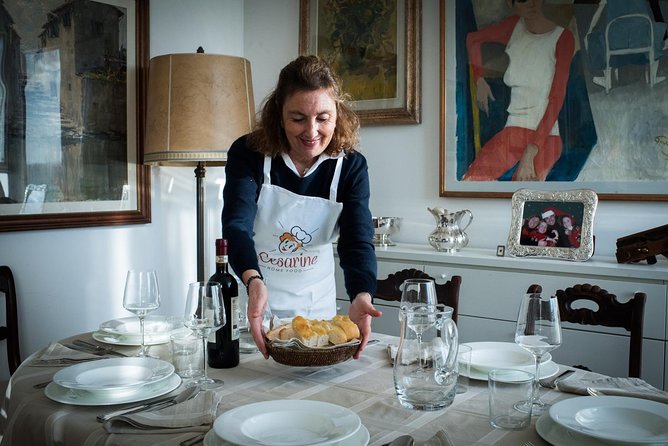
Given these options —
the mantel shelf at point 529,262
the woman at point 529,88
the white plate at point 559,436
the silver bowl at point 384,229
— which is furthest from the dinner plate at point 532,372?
the silver bowl at point 384,229

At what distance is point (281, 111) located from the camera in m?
2.05

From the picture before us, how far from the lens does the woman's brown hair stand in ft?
6.48

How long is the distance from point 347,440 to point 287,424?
0.13 meters

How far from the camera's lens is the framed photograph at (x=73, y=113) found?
277 cm

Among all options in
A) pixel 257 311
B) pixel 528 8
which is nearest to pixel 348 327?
pixel 257 311

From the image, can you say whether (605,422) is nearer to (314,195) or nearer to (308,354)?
(308,354)

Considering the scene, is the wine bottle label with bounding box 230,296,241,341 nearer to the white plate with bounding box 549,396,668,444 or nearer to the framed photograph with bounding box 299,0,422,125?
the white plate with bounding box 549,396,668,444

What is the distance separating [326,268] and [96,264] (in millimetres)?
1475

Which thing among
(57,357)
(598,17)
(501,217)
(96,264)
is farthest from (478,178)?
(57,357)

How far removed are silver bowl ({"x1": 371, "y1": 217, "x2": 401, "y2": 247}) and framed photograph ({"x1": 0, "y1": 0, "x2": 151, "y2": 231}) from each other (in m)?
1.18

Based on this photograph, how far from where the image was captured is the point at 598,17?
281 centimetres

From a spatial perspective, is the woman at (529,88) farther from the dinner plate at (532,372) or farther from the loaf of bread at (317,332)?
the loaf of bread at (317,332)

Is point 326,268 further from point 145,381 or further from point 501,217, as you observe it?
point 501,217

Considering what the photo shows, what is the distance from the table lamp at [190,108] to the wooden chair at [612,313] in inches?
66.8
